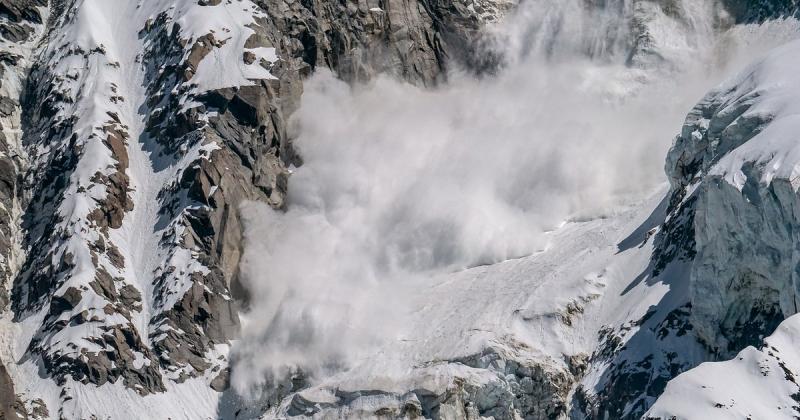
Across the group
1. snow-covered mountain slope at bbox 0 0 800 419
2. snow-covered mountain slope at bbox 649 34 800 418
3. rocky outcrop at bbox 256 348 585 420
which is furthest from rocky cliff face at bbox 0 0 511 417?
snow-covered mountain slope at bbox 649 34 800 418

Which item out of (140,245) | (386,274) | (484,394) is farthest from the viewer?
(140,245)

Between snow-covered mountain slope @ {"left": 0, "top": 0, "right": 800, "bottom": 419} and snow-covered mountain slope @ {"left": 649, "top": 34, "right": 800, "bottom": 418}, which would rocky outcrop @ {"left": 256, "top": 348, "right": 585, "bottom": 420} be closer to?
snow-covered mountain slope @ {"left": 0, "top": 0, "right": 800, "bottom": 419}

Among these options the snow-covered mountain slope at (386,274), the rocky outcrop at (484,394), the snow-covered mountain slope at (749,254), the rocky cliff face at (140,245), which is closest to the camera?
the snow-covered mountain slope at (749,254)

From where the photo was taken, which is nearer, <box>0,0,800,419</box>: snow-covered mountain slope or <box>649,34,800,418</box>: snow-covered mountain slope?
<box>649,34,800,418</box>: snow-covered mountain slope

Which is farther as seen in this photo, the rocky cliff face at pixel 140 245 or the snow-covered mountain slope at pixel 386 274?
the rocky cliff face at pixel 140 245

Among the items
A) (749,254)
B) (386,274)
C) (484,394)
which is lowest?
(386,274)

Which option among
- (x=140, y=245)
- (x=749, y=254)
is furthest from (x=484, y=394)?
(x=140, y=245)

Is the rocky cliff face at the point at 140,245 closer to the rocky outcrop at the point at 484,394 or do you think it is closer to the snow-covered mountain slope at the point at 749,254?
the rocky outcrop at the point at 484,394

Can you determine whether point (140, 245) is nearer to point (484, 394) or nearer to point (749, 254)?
point (484, 394)

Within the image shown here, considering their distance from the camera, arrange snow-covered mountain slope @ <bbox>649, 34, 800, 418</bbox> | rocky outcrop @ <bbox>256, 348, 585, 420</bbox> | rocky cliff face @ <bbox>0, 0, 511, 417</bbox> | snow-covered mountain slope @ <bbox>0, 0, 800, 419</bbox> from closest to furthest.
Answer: snow-covered mountain slope @ <bbox>649, 34, 800, 418</bbox> < snow-covered mountain slope @ <bbox>0, 0, 800, 419</bbox> < rocky outcrop @ <bbox>256, 348, 585, 420</bbox> < rocky cliff face @ <bbox>0, 0, 511, 417</bbox>

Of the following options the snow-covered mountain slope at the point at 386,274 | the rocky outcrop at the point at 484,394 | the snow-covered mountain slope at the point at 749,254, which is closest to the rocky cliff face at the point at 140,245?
the snow-covered mountain slope at the point at 386,274

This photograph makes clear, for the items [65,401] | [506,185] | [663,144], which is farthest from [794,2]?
[65,401]
